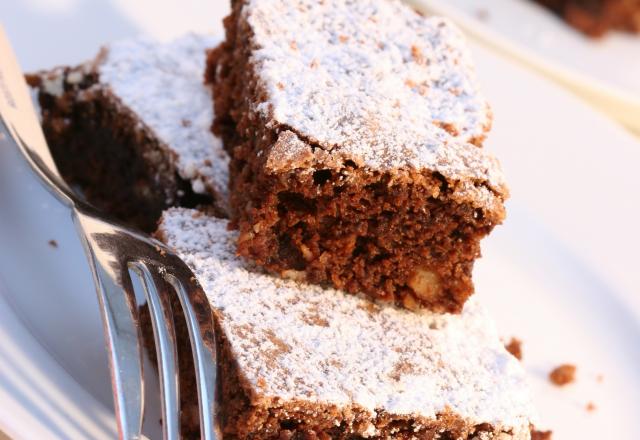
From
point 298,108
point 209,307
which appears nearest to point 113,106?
point 298,108

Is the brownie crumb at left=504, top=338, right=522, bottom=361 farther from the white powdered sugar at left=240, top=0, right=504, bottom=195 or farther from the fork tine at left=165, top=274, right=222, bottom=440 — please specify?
the fork tine at left=165, top=274, right=222, bottom=440

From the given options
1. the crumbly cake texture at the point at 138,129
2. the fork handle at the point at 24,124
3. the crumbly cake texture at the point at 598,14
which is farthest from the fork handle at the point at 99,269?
the crumbly cake texture at the point at 598,14

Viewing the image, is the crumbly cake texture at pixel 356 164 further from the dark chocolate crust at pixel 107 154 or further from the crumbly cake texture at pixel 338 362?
the dark chocolate crust at pixel 107 154

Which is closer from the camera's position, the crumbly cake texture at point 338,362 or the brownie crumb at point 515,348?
the crumbly cake texture at point 338,362

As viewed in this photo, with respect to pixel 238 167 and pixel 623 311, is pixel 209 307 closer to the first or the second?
pixel 238 167

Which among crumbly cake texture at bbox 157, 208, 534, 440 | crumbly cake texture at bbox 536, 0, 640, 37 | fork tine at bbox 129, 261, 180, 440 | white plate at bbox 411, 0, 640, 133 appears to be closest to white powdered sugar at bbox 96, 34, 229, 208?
crumbly cake texture at bbox 157, 208, 534, 440

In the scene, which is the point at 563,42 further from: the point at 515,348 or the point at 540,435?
the point at 540,435

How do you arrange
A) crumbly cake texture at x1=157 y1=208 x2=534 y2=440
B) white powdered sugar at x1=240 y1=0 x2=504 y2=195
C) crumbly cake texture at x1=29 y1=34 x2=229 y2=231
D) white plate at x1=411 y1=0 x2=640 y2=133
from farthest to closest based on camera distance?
white plate at x1=411 y1=0 x2=640 y2=133 → crumbly cake texture at x1=29 y1=34 x2=229 y2=231 → white powdered sugar at x1=240 y1=0 x2=504 y2=195 → crumbly cake texture at x1=157 y1=208 x2=534 y2=440
